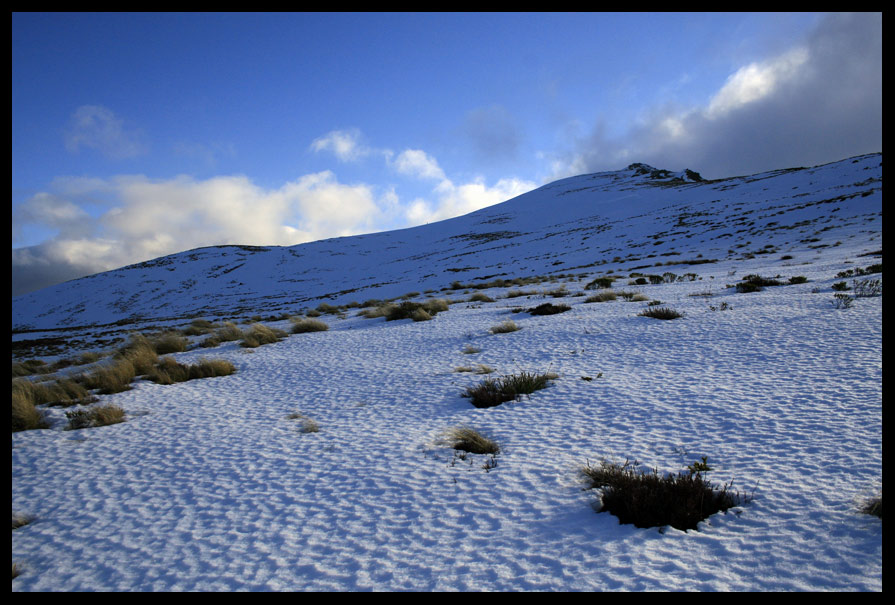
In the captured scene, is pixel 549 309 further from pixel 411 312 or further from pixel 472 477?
pixel 472 477

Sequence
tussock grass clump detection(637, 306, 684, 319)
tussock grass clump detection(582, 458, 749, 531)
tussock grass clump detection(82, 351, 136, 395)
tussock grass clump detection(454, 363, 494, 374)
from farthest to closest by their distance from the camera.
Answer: tussock grass clump detection(637, 306, 684, 319), tussock grass clump detection(82, 351, 136, 395), tussock grass clump detection(454, 363, 494, 374), tussock grass clump detection(582, 458, 749, 531)

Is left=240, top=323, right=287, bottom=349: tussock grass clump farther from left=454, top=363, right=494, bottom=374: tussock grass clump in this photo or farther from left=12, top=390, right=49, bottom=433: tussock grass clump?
left=454, top=363, right=494, bottom=374: tussock grass clump

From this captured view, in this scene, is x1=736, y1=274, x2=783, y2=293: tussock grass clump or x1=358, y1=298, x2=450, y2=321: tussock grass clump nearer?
x1=736, y1=274, x2=783, y2=293: tussock grass clump

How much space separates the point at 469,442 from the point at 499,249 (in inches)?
1983

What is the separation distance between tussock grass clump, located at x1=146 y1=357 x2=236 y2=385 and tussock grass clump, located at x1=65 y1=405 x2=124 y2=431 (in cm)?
207

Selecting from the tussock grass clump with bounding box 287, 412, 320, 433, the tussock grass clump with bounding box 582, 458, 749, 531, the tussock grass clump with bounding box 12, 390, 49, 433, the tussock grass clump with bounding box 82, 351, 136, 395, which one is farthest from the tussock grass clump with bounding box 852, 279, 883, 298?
the tussock grass clump with bounding box 12, 390, 49, 433

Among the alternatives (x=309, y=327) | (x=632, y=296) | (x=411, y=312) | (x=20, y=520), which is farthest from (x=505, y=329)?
(x=20, y=520)

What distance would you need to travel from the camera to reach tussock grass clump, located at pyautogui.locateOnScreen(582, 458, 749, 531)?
2816 mm

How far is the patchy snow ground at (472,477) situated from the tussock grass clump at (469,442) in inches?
5.2

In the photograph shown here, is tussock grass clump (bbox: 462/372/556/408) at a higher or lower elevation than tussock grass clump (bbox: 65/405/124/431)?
lower

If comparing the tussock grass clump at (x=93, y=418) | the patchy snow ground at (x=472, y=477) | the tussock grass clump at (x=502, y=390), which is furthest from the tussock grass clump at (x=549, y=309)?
the tussock grass clump at (x=93, y=418)

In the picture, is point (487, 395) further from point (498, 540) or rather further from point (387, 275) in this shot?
point (387, 275)

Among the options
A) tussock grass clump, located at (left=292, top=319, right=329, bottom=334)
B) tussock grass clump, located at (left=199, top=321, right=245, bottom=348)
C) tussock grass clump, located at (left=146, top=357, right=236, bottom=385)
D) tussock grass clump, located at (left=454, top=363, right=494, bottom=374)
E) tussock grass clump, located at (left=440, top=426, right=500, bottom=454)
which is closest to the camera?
tussock grass clump, located at (left=440, top=426, right=500, bottom=454)
